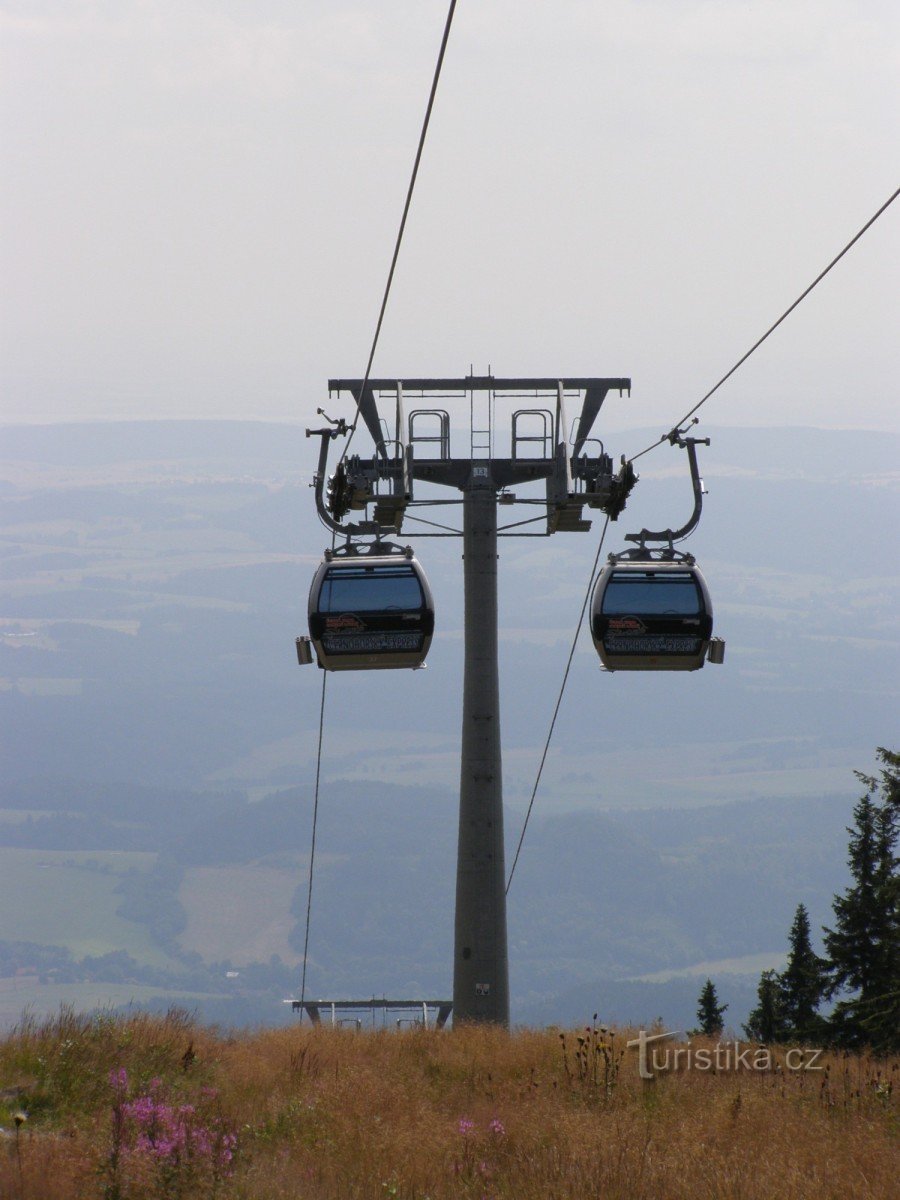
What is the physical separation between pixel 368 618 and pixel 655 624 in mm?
2966

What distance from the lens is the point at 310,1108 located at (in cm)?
1073

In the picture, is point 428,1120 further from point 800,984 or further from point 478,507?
point 800,984

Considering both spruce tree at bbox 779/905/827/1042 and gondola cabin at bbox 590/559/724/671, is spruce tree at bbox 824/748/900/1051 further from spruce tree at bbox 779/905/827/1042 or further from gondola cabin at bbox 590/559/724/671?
gondola cabin at bbox 590/559/724/671

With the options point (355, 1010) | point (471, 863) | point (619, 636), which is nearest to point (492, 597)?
point (471, 863)

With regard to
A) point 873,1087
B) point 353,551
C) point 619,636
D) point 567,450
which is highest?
point 567,450

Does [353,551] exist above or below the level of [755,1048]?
above

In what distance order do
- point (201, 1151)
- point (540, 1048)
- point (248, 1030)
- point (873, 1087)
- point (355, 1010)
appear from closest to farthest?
point (201, 1151), point (873, 1087), point (540, 1048), point (248, 1030), point (355, 1010)

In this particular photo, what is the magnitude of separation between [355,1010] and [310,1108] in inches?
495

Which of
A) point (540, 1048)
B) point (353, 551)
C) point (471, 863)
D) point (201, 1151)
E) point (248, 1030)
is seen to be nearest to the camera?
point (201, 1151)

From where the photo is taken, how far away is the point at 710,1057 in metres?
13.8

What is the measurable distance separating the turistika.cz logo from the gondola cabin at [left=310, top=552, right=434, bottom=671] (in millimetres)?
4652

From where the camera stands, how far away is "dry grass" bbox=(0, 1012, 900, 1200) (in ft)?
27.9

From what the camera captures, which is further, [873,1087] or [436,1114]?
[873,1087]

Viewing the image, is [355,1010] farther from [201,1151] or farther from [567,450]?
[201,1151]
